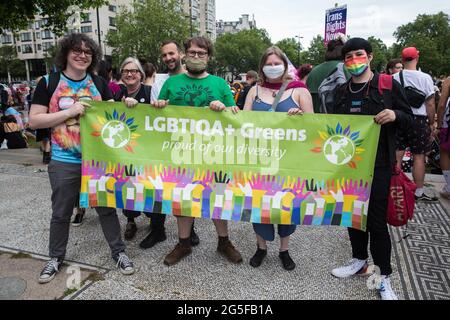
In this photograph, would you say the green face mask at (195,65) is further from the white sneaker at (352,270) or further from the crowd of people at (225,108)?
the white sneaker at (352,270)

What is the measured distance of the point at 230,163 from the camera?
314 centimetres

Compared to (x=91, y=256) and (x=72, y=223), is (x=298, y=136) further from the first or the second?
(x=72, y=223)

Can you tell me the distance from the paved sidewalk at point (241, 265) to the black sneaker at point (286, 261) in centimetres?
5

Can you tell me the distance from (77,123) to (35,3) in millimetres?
7824

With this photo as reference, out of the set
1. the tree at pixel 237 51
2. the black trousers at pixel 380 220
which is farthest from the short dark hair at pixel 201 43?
the tree at pixel 237 51

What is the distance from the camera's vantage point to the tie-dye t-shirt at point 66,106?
9.89 ft

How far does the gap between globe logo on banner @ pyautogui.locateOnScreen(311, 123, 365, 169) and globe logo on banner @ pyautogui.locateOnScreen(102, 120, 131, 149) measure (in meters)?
1.68

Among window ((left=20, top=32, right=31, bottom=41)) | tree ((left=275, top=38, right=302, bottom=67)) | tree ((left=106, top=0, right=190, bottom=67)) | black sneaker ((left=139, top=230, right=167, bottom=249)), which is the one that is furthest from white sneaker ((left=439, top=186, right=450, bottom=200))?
window ((left=20, top=32, right=31, bottom=41))

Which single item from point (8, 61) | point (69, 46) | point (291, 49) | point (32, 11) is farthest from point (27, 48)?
point (69, 46)

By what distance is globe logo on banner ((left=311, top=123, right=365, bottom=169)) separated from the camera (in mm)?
2918

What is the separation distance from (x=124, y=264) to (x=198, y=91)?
5.62 ft

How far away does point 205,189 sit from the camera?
3205 mm

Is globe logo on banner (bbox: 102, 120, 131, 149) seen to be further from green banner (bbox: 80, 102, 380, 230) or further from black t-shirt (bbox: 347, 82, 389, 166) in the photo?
black t-shirt (bbox: 347, 82, 389, 166)
